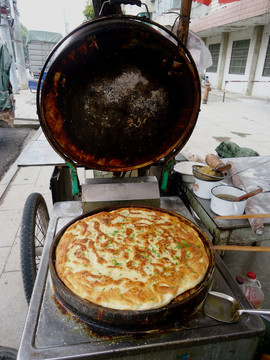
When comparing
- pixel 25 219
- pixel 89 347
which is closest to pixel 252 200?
pixel 89 347

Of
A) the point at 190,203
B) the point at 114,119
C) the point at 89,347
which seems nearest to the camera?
the point at 89,347

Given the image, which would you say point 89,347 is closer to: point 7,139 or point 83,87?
point 83,87

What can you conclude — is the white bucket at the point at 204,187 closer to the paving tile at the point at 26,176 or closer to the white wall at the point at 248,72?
the paving tile at the point at 26,176

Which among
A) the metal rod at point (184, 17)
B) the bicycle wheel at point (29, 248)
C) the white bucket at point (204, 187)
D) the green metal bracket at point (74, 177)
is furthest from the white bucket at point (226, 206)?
the metal rod at point (184, 17)

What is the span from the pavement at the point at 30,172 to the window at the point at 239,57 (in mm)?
4326

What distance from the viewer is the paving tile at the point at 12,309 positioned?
2256mm

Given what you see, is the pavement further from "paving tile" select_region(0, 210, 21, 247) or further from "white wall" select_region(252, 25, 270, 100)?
"white wall" select_region(252, 25, 270, 100)

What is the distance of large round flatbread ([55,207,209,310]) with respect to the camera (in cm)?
135

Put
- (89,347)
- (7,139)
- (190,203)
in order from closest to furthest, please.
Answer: (89,347) < (190,203) < (7,139)

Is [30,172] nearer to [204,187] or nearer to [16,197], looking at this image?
[16,197]

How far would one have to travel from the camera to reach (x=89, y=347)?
122 cm

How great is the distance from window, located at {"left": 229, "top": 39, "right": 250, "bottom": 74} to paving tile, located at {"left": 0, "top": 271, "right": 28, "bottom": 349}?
18.9 m

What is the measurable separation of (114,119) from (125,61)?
1.47 feet

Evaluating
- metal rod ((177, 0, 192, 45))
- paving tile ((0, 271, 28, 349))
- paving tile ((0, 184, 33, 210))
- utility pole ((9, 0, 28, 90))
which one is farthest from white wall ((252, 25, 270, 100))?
paving tile ((0, 271, 28, 349))
